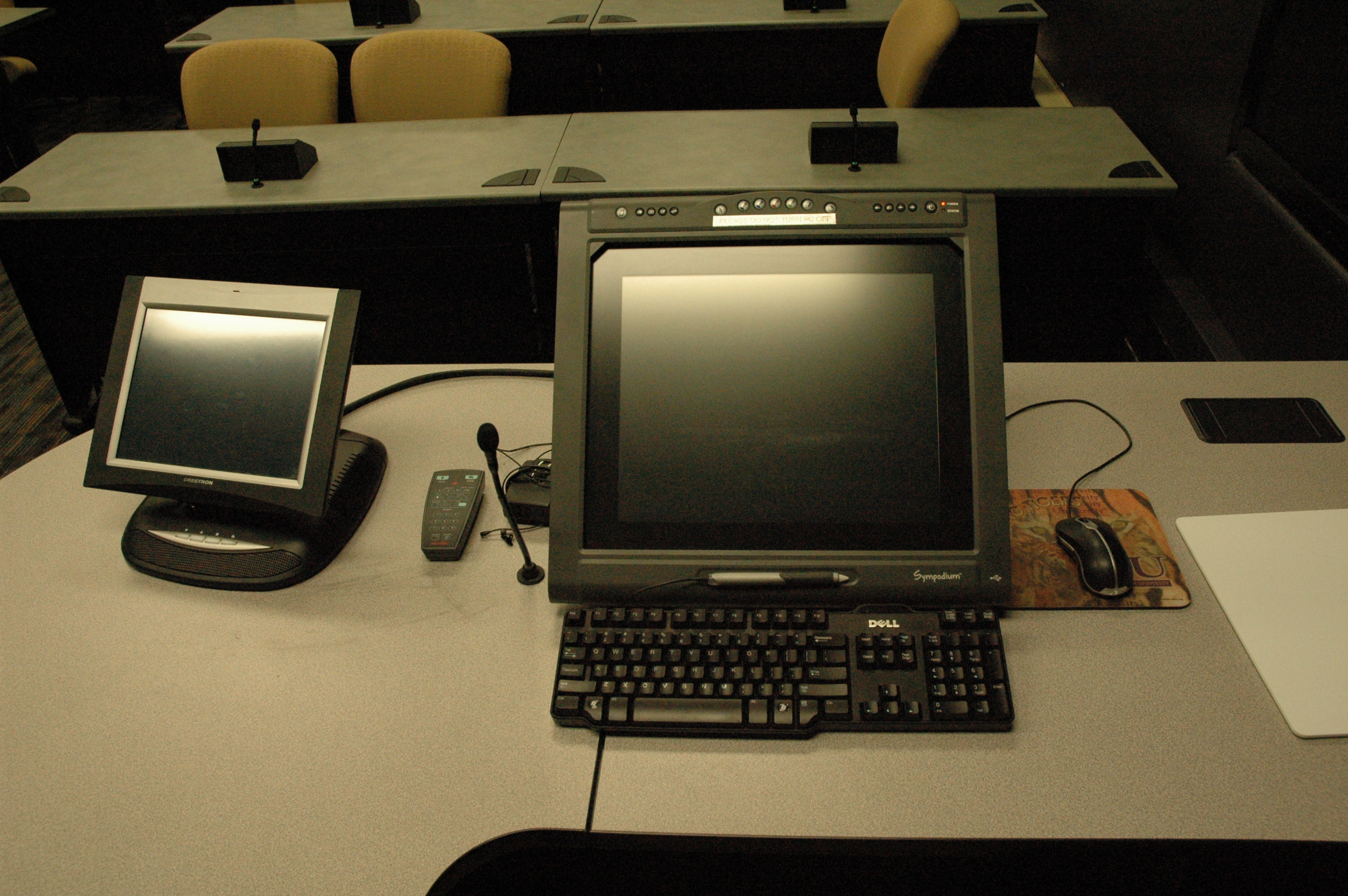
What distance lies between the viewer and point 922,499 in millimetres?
899

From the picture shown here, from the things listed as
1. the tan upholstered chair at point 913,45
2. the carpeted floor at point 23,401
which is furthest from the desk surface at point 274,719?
the tan upholstered chair at point 913,45

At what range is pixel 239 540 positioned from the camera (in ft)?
3.38

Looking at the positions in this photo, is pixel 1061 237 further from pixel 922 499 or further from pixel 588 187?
pixel 922 499

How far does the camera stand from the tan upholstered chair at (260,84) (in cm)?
237

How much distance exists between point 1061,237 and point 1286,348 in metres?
0.55

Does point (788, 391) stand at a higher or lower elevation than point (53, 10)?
lower

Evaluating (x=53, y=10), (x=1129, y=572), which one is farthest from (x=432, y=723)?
(x=53, y=10)

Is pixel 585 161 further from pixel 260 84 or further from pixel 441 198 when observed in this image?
pixel 260 84

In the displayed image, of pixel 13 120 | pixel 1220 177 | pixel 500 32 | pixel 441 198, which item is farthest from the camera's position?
pixel 13 120

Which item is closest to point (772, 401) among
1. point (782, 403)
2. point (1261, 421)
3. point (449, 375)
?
point (782, 403)

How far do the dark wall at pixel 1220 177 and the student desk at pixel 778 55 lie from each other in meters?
0.36

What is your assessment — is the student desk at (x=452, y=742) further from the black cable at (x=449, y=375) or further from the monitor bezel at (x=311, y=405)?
the black cable at (x=449, y=375)

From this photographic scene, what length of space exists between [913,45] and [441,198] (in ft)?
4.25

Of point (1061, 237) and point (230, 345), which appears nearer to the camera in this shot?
point (230, 345)
